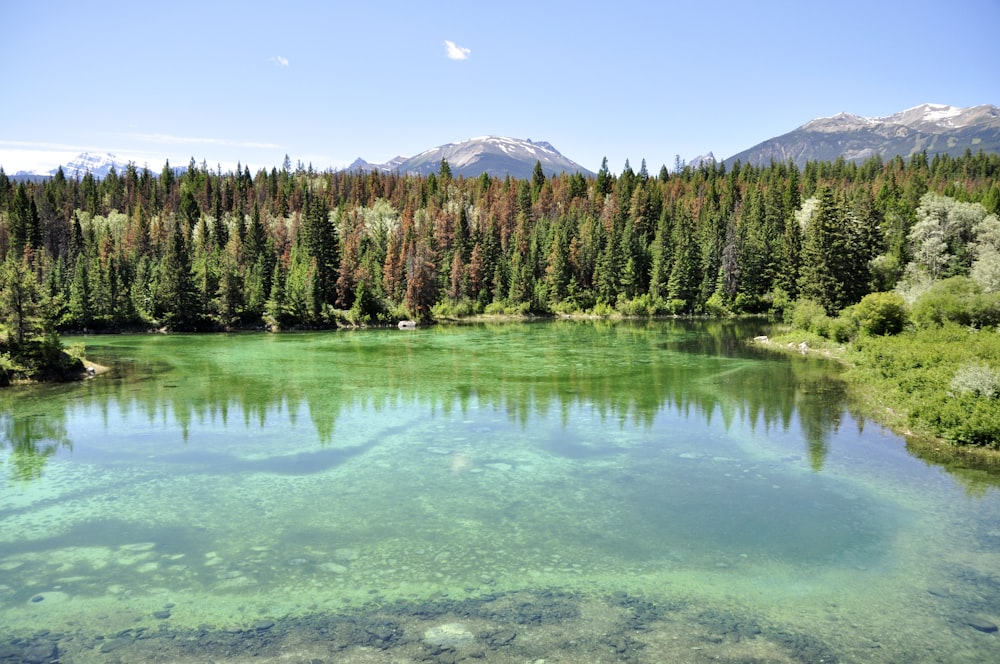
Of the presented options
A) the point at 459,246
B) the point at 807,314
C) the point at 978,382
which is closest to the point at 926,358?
the point at 978,382

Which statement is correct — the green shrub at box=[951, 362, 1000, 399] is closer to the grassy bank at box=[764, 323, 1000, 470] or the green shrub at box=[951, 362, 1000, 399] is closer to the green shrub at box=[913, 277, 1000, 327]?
the grassy bank at box=[764, 323, 1000, 470]

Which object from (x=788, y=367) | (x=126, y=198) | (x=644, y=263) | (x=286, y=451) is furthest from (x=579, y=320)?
(x=126, y=198)

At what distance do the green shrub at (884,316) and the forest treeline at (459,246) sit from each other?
440 inches

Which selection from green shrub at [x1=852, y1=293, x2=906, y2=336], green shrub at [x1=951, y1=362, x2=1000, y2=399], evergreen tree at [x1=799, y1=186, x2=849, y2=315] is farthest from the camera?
evergreen tree at [x1=799, y1=186, x2=849, y2=315]

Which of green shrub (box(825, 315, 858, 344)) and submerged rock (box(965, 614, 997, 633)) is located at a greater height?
green shrub (box(825, 315, 858, 344))

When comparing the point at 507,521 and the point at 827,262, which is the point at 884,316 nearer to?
the point at 827,262

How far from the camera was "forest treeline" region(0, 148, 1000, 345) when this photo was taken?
6669 centimetres

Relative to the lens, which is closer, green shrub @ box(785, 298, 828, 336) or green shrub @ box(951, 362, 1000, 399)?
green shrub @ box(951, 362, 1000, 399)

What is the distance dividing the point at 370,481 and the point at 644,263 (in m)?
84.7

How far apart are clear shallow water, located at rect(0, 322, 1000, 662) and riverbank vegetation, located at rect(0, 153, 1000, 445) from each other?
53.6 feet

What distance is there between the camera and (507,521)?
16.2 meters

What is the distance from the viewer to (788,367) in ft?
134

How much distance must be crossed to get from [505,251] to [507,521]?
3602 inches

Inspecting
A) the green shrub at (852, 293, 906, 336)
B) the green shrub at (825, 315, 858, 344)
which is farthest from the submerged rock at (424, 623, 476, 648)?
the green shrub at (825, 315, 858, 344)
